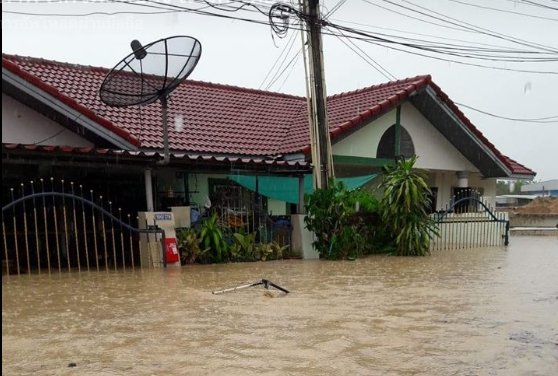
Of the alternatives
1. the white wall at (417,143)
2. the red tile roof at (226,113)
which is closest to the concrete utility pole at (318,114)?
the red tile roof at (226,113)

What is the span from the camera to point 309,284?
8062 mm

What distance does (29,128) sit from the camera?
34.9ft

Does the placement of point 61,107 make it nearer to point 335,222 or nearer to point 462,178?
point 335,222

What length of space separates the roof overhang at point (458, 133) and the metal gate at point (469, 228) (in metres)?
1.99

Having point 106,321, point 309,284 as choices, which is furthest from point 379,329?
point 309,284

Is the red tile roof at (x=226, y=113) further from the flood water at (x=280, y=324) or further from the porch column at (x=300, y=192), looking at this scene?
the flood water at (x=280, y=324)

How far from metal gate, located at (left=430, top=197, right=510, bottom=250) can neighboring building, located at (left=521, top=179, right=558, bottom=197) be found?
49304 mm

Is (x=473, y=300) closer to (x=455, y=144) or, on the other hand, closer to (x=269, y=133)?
(x=269, y=133)

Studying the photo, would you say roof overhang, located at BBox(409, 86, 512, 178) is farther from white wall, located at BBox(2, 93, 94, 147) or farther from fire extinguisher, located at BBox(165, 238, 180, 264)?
white wall, located at BBox(2, 93, 94, 147)

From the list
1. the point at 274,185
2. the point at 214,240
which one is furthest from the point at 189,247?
the point at 274,185

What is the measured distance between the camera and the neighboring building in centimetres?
6144

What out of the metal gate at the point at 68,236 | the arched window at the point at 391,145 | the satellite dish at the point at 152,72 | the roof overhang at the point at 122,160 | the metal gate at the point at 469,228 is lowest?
the metal gate at the point at 469,228

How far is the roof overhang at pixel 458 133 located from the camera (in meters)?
15.8

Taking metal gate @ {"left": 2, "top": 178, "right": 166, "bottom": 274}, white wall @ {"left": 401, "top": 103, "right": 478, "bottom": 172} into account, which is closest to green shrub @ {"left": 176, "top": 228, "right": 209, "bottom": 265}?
metal gate @ {"left": 2, "top": 178, "right": 166, "bottom": 274}
